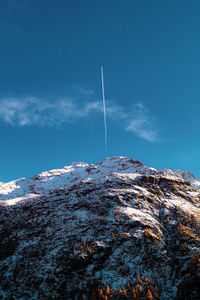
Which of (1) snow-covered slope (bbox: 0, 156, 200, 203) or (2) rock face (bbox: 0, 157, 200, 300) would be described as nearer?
(2) rock face (bbox: 0, 157, 200, 300)

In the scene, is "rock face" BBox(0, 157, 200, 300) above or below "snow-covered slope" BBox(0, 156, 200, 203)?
below

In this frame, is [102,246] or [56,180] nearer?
[102,246]

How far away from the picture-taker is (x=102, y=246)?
56.5 ft

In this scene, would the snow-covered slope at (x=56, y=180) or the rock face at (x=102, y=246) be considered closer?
the rock face at (x=102, y=246)

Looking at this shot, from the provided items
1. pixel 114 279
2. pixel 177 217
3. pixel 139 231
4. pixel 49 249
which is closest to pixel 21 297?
A: pixel 49 249

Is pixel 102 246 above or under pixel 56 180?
under

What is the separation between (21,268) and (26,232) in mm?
5138

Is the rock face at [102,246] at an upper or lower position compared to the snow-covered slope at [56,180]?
lower

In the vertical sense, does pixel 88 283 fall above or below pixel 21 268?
below

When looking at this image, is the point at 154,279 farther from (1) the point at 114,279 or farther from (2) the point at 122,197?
(2) the point at 122,197

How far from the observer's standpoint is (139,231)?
61.5 feet

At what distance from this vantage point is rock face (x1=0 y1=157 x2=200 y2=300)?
13.5m

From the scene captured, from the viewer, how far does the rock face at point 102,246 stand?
44.2ft

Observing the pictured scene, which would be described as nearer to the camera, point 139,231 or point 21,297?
point 21,297
